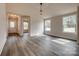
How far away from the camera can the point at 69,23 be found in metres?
9.52

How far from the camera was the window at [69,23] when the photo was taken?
8815 mm

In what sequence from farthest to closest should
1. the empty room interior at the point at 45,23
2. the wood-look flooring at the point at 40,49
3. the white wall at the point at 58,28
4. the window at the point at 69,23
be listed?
the white wall at the point at 58,28
the window at the point at 69,23
the empty room interior at the point at 45,23
the wood-look flooring at the point at 40,49

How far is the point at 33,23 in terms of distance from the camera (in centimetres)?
1232

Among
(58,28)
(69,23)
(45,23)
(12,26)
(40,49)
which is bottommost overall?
(40,49)

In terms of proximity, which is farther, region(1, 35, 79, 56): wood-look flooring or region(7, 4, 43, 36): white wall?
region(7, 4, 43, 36): white wall

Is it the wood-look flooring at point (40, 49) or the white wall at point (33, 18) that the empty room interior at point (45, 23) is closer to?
the white wall at point (33, 18)

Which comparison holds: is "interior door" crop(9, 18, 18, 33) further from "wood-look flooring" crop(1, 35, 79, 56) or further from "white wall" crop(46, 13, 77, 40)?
"wood-look flooring" crop(1, 35, 79, 56)

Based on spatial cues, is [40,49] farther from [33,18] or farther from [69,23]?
[33,18]

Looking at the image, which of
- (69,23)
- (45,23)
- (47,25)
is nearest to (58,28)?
(69,23)

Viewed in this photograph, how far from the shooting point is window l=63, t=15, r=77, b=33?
8.81 metres

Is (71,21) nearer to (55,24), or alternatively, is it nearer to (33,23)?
(55,24)

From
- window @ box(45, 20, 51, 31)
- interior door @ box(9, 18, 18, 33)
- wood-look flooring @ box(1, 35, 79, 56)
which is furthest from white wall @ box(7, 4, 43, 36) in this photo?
interior door @ box(9, 18, 18, 33)

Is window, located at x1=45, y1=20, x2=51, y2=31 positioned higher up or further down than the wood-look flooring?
higher up

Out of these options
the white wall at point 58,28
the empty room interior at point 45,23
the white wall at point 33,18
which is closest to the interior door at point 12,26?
the empty room interior at point 45,23
